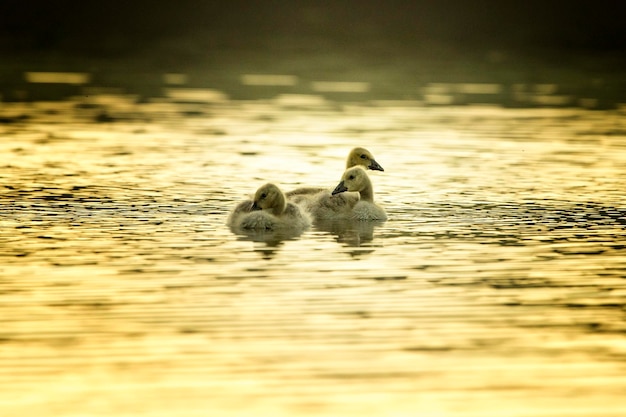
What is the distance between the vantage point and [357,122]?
85.8ft

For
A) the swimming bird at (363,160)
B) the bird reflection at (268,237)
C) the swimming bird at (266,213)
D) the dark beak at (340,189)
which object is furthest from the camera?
the swimming bird at (363,160)

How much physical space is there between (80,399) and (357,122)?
712 inches

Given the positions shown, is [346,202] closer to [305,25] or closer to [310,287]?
[310,287]

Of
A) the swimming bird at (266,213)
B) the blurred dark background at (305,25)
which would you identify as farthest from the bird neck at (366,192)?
the blurred dark background at (305,25)

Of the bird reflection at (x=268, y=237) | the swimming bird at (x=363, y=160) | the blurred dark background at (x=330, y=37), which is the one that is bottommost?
the blurred dark background at (x=330, y=37)

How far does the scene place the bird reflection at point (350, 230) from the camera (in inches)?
548

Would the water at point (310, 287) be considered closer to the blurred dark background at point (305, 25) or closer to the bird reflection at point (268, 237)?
the bird reflection at point (268, 237)

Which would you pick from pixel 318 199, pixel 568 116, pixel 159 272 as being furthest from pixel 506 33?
pixel 159 272

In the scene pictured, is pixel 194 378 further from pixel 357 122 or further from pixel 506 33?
pixel 506 33

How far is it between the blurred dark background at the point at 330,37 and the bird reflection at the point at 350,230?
2142 centimetres

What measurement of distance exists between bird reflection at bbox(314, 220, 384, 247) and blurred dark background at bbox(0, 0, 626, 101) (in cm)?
2142

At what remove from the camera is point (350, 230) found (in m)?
14.7

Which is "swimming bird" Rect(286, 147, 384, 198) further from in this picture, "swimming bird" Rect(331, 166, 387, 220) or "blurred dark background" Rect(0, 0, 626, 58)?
"blurred dark background" Rect(0, 0, 626, 58)

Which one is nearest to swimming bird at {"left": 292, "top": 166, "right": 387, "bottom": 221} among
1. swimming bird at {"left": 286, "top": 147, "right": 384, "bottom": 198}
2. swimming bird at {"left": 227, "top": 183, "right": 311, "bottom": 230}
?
swimming bird at {"left": 227, "top": 183, "right": 311, "bottom": 230}
